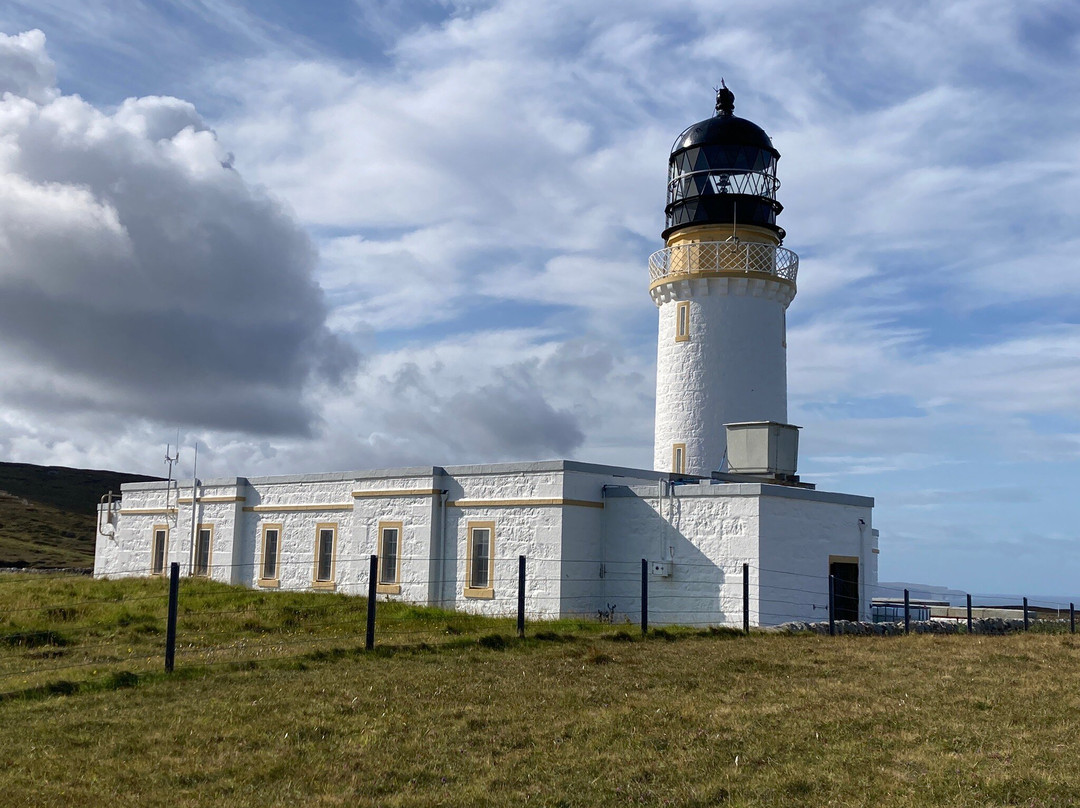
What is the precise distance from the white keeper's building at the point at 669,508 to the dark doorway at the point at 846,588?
0.13ft

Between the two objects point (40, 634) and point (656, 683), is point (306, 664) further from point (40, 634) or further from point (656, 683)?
point (40, 634)

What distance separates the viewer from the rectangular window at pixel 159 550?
103ft

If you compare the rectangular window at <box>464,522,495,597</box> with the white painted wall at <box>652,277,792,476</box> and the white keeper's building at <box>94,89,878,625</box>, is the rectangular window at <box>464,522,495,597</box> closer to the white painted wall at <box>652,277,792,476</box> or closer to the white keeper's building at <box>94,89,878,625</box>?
the white keeper's building at <box>94,89,878,625</box>

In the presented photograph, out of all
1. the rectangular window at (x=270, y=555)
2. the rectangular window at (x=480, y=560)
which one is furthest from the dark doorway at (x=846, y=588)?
the rectangular window at (x=270, y=555)

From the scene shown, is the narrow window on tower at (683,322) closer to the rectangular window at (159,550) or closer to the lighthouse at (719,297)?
the lighthouse at (719,297)

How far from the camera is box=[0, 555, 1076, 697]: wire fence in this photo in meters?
13.6

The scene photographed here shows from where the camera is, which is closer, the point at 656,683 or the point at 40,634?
the point at 656,683

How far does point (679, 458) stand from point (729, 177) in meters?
7.77

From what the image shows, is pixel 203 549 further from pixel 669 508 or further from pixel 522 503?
pixel 669 508

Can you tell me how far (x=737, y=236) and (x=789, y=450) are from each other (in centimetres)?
659

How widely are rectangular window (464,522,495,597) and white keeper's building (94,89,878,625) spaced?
0.15 ft

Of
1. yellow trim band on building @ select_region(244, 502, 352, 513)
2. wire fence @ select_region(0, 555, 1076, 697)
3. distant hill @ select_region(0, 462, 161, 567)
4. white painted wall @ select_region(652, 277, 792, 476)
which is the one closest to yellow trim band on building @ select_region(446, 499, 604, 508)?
wire fence @ select_region(0, 555, 1076, 697)

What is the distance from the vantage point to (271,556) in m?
27.8

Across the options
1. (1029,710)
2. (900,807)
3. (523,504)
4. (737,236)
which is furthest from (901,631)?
(900,807)
